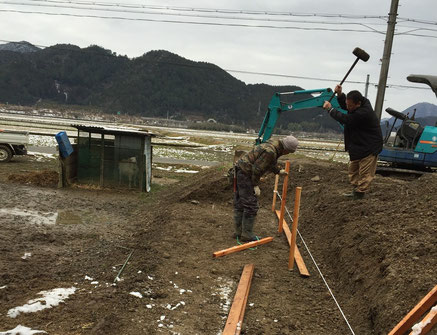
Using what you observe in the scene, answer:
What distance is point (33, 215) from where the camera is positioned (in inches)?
342

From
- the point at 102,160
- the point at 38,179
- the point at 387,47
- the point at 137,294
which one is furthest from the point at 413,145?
the point at 38,179

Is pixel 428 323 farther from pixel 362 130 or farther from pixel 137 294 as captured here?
pixel 362 130

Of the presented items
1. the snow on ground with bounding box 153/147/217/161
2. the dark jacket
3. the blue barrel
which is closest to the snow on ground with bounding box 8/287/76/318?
the dark jacket

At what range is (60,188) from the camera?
39.9ft

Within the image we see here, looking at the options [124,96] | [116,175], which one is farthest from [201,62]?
[116,175]

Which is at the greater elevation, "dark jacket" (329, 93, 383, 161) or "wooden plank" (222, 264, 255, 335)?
→ "dark jacket" (329, 93, 383, 161)

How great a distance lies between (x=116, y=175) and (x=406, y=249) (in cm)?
977

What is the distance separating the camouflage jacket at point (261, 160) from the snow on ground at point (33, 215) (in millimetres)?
4457

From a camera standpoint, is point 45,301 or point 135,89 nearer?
point 45,301

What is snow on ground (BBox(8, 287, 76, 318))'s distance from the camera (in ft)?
13.8

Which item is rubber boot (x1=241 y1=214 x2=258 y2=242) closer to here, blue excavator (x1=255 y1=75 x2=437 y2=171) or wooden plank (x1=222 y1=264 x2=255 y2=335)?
wooden plank (x1=222 y1=264 x2=255 y2=335)

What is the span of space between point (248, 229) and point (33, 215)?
16.2 feet

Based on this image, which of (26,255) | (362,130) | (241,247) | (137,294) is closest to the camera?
(137,294)

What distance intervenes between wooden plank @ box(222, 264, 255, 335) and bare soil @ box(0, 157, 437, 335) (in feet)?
0.40
